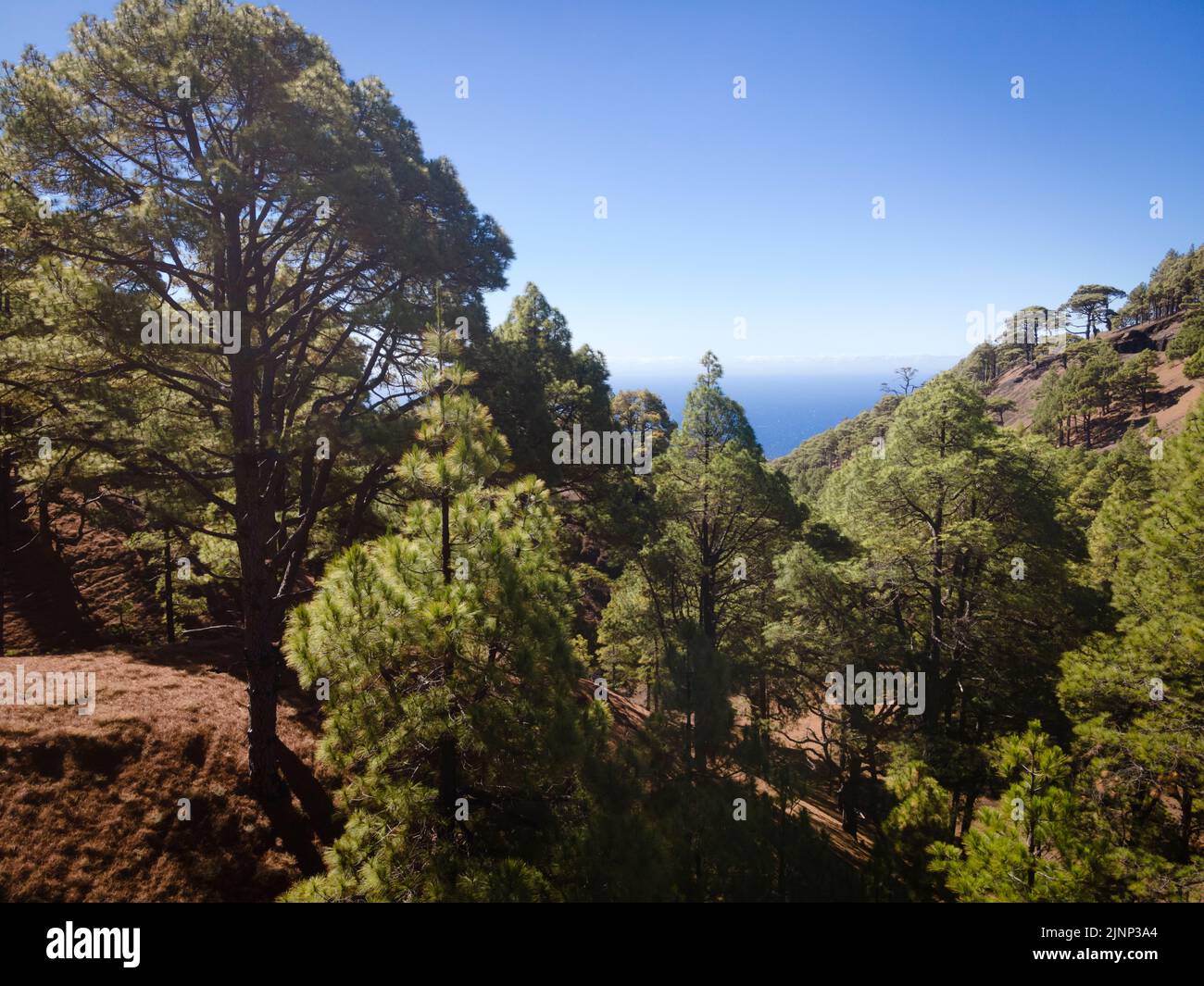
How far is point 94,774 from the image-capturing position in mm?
8203

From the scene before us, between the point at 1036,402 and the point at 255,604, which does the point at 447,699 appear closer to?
the point at 255,604

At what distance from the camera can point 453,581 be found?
521 centimetres

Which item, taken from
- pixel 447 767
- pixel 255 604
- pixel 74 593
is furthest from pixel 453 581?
pixel 74 593

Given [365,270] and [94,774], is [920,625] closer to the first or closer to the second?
[365,270]

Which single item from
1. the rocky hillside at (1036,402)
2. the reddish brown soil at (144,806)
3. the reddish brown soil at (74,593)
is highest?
the rocky hillside at (1036,402)

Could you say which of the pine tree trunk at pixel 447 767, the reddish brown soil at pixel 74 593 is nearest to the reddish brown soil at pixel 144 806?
the reddish brown soil at pixel 74 593

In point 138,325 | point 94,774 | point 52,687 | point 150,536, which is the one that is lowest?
point 94,774

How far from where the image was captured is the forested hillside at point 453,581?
5.20 meters

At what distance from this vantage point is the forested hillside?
5.20 meters

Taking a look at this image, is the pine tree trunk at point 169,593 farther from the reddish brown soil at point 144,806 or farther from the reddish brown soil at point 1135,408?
the reddish brown soil at point 1135,408

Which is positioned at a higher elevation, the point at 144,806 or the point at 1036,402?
the point at 1036,402
